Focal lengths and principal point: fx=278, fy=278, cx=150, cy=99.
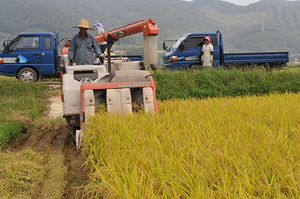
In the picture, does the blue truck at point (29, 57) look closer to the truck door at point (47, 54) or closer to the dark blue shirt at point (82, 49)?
the truck door at point (47, 54)

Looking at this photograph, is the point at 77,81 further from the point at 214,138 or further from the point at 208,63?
the point at 208,63

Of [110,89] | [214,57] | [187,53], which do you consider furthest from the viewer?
[214,57]

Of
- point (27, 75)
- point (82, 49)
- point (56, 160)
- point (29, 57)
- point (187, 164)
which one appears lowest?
point (56, 160)

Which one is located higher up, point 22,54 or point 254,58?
point 22,54

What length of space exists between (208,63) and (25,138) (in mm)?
7904

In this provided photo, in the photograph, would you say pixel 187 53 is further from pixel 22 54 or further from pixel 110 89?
pixel 110 89

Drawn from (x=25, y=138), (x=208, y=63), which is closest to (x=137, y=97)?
(x=25, y=138)

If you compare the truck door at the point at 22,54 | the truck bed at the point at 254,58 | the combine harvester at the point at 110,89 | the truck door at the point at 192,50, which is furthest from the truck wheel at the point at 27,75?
the truck bed at the point at 254,58

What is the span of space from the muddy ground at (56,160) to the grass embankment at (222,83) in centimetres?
352

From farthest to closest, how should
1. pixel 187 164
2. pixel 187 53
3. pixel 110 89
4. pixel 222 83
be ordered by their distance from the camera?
pixel 187 53 → pixel 222 83 → pixel 110 89 → pixel 187 164

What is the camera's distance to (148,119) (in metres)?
3.93

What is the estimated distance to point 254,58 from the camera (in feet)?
42.9

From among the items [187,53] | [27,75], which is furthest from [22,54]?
[187,53]

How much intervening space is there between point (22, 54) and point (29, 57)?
315 mm
